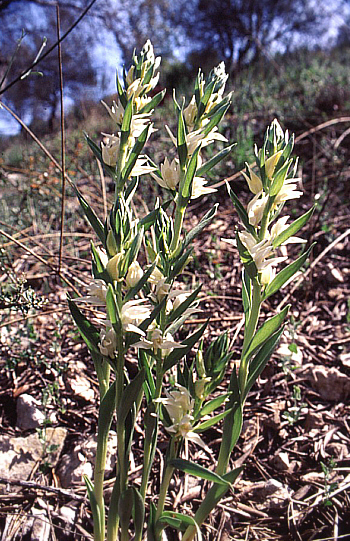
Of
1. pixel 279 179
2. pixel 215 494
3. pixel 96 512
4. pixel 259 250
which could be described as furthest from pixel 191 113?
pixel 96 512

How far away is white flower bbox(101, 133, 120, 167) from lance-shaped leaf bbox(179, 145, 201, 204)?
0.18 m

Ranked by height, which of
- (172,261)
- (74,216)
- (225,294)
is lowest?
(225,294)

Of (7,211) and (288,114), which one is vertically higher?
(288,114)

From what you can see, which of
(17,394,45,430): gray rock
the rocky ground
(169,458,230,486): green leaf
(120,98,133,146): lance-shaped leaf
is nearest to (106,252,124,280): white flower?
(120,98,133,146): lance-shaped leaf

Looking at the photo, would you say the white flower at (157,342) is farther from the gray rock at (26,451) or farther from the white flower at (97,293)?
the gray rock at (26,451)

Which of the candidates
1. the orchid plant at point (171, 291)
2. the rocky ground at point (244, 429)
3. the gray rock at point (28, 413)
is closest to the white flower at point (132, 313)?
A: the orchid plant at point (171, 291)

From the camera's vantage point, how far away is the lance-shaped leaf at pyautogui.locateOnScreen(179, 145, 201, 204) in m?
1.02

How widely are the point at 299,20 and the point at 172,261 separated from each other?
1802 centimetres

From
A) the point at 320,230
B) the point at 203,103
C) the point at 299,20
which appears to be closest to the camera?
the point at 203,103

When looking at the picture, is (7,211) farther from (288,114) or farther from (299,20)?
(299,20)

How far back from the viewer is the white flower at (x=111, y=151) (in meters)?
1.09

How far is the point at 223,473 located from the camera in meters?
1.09

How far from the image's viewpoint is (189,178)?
3.41 feet

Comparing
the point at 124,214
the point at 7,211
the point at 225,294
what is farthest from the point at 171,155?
the point at 124,214
